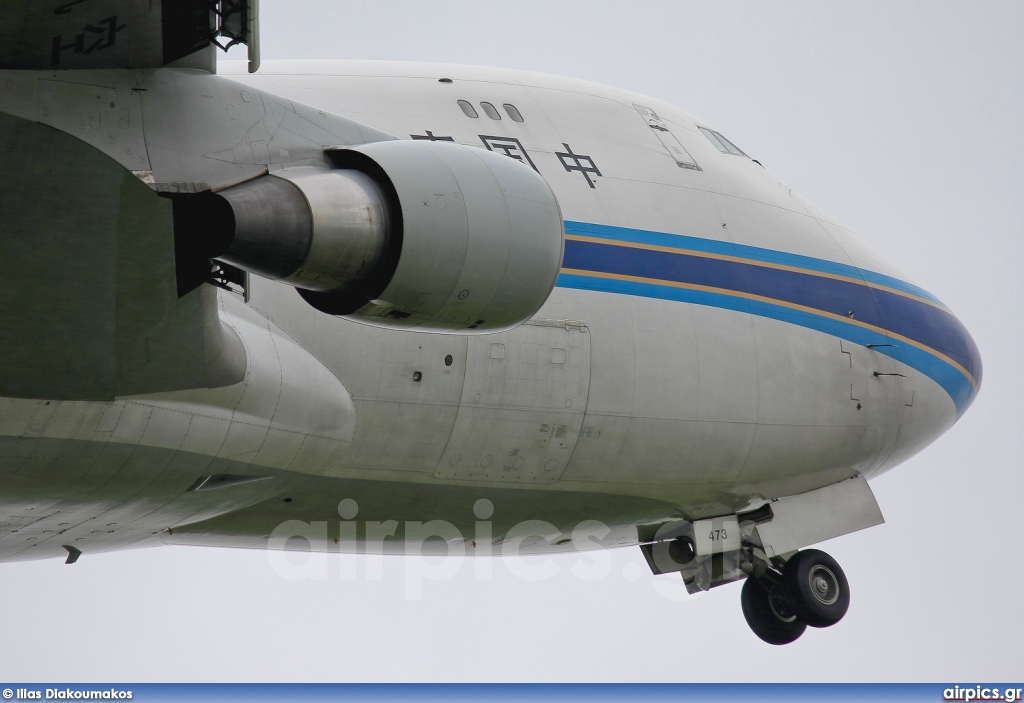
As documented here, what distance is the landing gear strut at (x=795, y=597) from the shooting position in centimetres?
1048

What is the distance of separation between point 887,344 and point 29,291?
7.09 meters

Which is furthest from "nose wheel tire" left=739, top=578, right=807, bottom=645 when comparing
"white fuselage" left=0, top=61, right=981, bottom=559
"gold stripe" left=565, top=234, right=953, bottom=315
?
"gold stripe" left=565, top=234, right=953, bottom=315

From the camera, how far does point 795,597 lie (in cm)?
1048

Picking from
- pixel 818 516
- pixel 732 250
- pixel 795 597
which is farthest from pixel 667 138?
pixel 795 597

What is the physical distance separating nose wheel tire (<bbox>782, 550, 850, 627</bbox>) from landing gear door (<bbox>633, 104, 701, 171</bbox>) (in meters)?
3.39

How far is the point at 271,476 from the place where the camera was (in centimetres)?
781

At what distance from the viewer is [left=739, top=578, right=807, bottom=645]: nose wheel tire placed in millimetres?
10766

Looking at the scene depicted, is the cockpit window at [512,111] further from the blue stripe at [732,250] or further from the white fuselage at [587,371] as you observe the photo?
the blue stripe at [732,250]

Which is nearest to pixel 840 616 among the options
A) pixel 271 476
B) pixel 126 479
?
pixel 271 476

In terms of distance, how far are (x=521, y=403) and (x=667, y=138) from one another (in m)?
3.01

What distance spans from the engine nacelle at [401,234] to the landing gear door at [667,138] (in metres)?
4.42

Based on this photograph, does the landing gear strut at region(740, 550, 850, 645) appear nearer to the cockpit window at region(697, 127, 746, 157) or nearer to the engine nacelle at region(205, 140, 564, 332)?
the cockpit window at region(697, 127, 746, 157)

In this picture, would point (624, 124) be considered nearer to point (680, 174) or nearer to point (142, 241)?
point (680, 174)

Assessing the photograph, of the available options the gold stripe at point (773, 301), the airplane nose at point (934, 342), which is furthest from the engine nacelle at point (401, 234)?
the airplane nose at point (934, 342)
